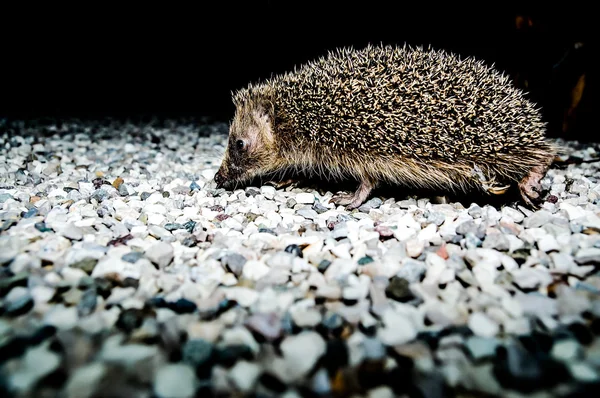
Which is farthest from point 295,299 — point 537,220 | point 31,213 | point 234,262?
point 31,213

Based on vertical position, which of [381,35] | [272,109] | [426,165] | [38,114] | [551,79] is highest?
[381,35]

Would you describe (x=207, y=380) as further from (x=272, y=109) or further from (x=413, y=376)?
(x=272, y=109)

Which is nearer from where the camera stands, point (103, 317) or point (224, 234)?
point (103, 317)

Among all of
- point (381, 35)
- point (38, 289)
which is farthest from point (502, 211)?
point (381, 35)

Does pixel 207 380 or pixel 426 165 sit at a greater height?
pixel 426 165

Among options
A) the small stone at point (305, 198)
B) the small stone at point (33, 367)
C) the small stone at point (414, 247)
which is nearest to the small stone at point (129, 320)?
the small stone at point (33, 367)

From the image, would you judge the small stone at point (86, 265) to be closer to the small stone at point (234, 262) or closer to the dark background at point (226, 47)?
the small stone at point (234, 262)

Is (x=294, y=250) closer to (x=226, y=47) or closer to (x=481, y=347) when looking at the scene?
(x=481, y=347)
